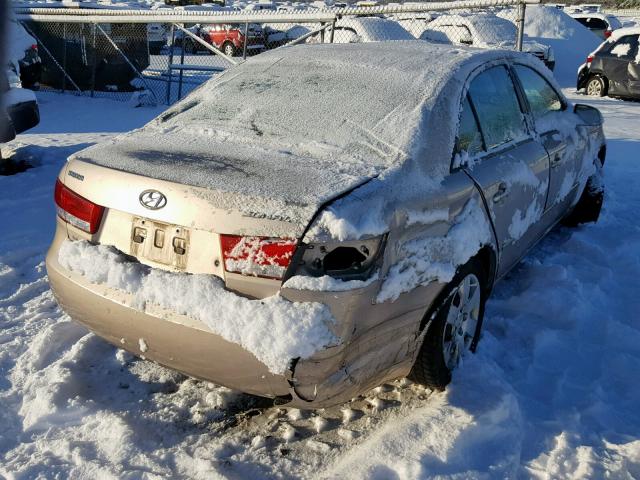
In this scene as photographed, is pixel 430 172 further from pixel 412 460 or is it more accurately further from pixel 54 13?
pixel 54 13

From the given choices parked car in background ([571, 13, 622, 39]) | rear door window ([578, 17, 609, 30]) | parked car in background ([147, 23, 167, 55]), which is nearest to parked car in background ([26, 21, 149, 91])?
parked car in background ([147, 23, 167, 55])

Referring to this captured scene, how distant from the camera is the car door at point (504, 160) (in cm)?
320

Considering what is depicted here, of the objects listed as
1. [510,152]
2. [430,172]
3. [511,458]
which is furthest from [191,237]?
[510,152]

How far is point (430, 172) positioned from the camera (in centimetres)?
280

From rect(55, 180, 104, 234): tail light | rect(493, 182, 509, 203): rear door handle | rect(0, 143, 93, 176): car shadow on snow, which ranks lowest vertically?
rect(0, 143, 93, 176): car shadow on snow

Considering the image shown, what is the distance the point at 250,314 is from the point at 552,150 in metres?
2.68

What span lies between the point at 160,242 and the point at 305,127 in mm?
924

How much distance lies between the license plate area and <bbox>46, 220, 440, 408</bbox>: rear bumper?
0.19m

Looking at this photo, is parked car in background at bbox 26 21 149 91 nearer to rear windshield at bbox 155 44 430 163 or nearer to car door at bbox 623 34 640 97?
rear windshield at bbox 155 44 430 163

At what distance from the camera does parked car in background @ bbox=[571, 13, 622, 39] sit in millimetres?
25484

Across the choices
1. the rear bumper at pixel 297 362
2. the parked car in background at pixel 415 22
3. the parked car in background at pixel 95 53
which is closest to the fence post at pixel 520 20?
the rear bumper at pixel 297 362

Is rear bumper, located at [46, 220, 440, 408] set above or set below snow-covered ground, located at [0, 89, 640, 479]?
above

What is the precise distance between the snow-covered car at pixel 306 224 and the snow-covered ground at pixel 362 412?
28 centimetres

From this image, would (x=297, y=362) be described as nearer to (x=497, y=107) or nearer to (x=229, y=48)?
(x=497, y=107)
